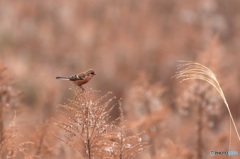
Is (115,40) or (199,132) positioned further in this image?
(115,40)

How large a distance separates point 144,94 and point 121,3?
24741 mm

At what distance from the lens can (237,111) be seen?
2989 cm

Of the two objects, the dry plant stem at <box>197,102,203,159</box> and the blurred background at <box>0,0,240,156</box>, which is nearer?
the dry plant stem at <box>197,102,203,159</box>

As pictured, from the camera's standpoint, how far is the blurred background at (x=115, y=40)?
31.1m

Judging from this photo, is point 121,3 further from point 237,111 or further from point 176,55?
point 237,111

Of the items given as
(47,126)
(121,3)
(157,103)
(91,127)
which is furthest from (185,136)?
(121,3)

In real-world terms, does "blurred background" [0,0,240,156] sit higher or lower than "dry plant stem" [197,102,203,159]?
higher

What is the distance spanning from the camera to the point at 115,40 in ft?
117

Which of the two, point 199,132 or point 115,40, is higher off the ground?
point 115,40

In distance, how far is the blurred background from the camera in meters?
31.1

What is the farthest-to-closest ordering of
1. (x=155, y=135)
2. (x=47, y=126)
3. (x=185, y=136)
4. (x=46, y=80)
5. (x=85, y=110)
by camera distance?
(x=46, y=80) → (x=185, y=136) → (x=155, y=135) → (x=47, y=126) → (x=85, y=110)

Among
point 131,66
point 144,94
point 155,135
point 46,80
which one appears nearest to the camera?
point 155,135

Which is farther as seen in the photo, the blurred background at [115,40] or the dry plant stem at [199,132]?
the blurred background at [115,40]

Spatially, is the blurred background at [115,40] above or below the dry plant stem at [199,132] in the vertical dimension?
above
